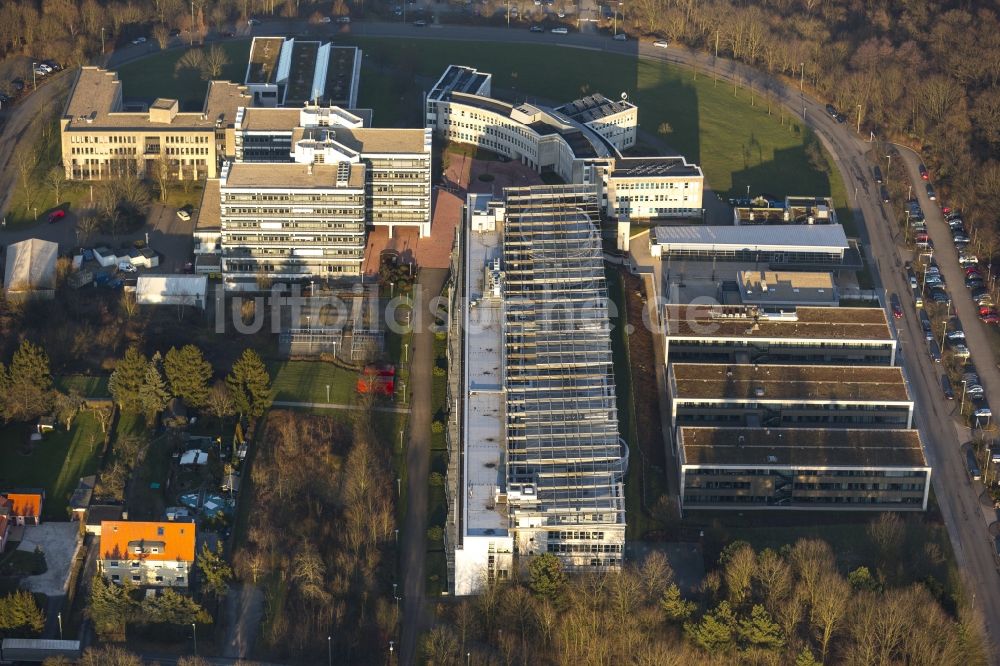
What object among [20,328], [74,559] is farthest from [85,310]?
[74,559]

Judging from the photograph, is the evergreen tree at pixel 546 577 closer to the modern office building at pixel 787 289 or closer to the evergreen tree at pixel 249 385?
the evergreen tree at pixel 249 385

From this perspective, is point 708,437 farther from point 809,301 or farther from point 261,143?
point 261,143

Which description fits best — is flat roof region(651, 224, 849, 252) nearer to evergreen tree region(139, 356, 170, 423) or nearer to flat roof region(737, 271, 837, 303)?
flat roof region(737, 271, 837, 303)

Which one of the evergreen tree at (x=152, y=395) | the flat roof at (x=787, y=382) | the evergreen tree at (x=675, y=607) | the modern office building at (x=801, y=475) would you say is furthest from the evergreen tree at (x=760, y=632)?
the evergreen tree at (x=152, y=395)

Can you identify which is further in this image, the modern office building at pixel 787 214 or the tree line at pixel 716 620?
the modern office building at pixel 787 214

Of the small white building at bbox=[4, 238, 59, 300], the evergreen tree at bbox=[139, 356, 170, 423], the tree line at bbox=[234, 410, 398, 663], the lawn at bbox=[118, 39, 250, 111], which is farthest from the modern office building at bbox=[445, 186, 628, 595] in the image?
the lawn at bbox=[118, 39, 250, 111]

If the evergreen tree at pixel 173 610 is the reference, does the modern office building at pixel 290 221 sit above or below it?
above
